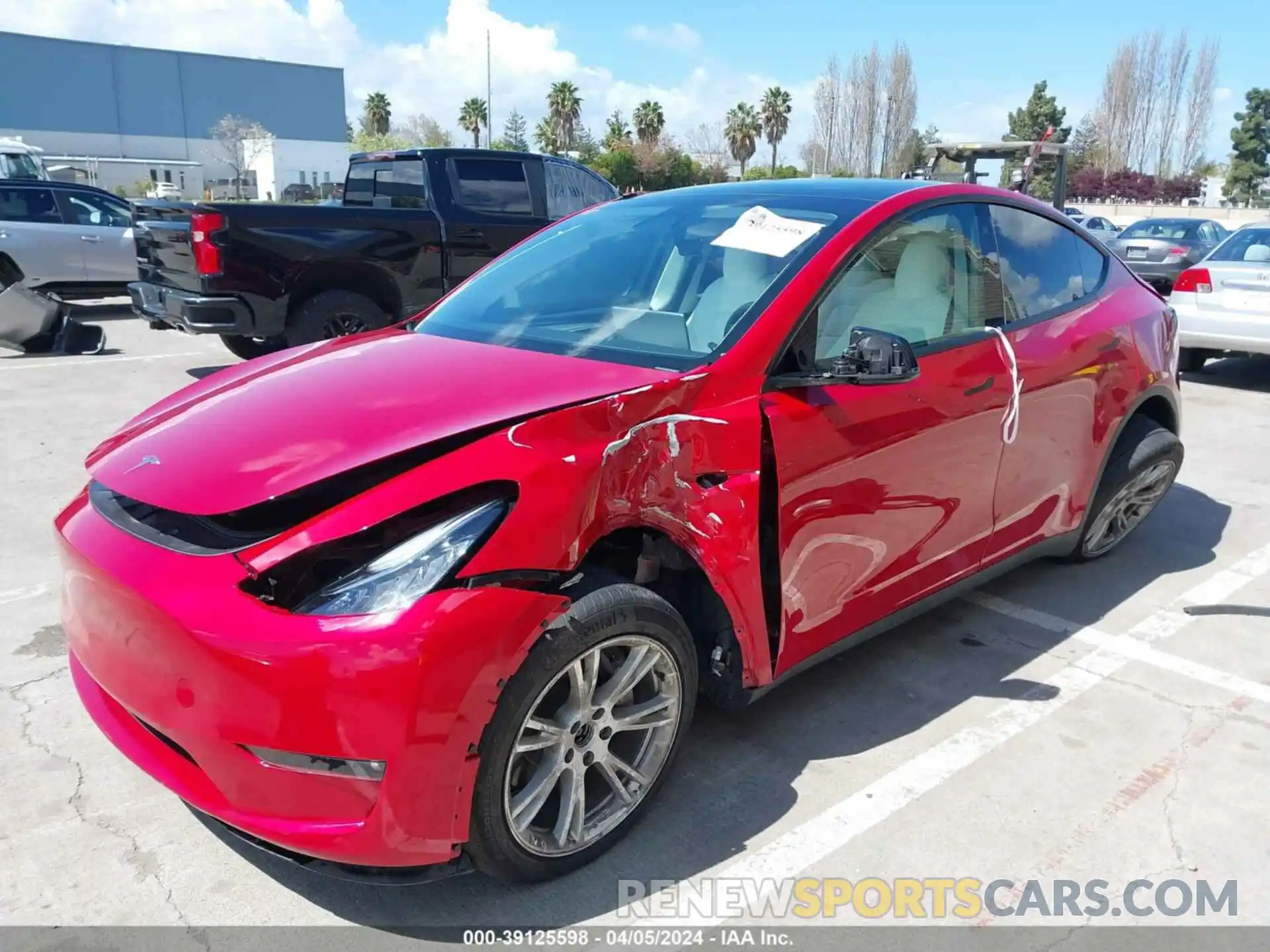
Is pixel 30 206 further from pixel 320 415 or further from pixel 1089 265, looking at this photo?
pixel 1089 265

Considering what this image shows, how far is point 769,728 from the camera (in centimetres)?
315

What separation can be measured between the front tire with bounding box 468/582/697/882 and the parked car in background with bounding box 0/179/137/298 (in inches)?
446

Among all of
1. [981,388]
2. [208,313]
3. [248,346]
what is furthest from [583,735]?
[248,346]

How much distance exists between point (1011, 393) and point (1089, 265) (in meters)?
1.12

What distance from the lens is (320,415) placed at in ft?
7.92

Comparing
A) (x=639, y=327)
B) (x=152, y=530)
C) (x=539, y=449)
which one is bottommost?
(x=152, y=530)

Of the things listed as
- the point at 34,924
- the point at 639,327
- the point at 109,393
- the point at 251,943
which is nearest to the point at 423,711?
the point at 251,943

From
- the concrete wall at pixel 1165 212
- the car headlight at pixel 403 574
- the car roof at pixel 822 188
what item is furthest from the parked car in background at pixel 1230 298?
the concrete wall at pixel 1165 212

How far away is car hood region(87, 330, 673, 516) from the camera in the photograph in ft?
7.17

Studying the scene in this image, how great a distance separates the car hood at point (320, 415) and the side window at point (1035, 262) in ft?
5.79

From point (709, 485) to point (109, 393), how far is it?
681 cm

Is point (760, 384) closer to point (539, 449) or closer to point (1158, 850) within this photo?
point (539, 449)

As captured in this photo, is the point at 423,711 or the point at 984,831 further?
the point at 984,831

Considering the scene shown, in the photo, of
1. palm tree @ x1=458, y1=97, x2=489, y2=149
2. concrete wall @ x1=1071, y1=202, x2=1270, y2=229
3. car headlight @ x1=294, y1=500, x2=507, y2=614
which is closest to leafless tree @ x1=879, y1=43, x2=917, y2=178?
concrete wall @ x1=1071, y1=202, x2=1270, y2=229
